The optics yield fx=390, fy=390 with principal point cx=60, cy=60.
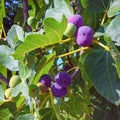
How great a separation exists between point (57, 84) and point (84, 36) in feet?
0.32

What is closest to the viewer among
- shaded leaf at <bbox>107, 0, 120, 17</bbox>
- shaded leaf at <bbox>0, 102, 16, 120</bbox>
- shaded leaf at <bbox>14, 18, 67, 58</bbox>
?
shaded leaf at <bbox>14, 18, 67, 58</bbox>

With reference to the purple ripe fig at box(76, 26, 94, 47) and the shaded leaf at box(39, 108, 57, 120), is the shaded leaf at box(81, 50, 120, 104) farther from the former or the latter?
the shaded leaf at box(39, 108, 57, 120)

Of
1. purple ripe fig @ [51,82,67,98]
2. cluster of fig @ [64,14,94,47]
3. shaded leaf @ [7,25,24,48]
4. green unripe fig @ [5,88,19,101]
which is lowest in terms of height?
green unripe fig @ [5,88,19,101]

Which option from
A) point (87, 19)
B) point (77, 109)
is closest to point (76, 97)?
point (77, 109)

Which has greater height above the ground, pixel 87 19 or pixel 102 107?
pixel 87 19

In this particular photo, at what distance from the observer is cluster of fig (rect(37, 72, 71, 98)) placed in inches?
23.6

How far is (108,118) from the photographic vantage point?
2.81 feet

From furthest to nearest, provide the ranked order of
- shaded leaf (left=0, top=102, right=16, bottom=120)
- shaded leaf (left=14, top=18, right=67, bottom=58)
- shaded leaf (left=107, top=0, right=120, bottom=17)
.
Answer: shaded leaf (left=0, top=102, right=16, bottom=120) < shaded leaf (left=107, top=0, right=120, bottom=17) < shaded leaf (left=14, top=18, right=67, bottom=58)

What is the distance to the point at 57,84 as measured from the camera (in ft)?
1.98

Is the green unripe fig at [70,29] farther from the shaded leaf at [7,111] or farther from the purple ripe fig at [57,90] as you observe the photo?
the shaded leaf at [7,111]

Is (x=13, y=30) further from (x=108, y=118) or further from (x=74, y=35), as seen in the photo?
(x=108, y=118)

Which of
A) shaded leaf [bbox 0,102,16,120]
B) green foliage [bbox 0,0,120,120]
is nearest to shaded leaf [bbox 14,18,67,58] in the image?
green foliage [bbox 0,0,120,120]

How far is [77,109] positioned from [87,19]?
20cm

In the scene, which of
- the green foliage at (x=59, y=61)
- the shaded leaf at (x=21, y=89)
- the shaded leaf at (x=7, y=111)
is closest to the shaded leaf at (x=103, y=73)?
the green foliage at (x=59, y=61)
